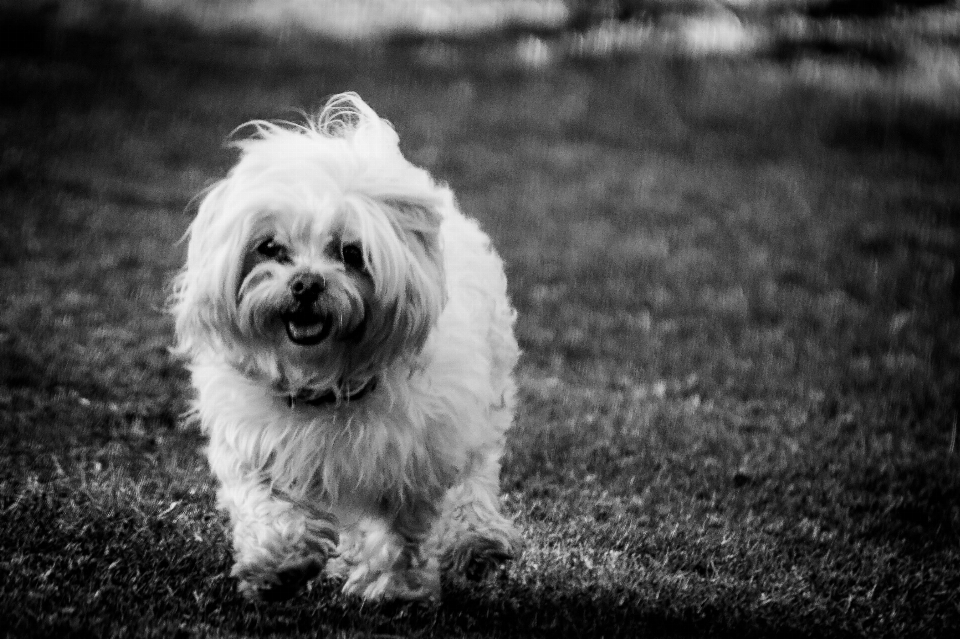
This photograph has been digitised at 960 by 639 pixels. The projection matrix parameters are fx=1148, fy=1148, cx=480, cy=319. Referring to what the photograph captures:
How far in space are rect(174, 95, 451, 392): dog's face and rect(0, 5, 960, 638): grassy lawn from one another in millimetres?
877

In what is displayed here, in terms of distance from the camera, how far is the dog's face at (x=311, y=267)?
3.47 metres

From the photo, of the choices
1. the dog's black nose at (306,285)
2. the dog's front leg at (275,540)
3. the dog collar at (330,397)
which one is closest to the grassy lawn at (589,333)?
the dog's front leg at (275,540)

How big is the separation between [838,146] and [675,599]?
9773mm

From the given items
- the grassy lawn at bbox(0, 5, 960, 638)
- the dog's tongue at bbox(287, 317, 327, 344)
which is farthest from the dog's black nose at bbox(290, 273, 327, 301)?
the grassy lawn at bbox(0, 5, 960, 638)

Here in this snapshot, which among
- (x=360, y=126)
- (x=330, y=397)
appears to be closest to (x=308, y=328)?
(x=330, y=397)

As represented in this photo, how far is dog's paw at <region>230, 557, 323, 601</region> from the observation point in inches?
137

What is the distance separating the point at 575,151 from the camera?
12.2m

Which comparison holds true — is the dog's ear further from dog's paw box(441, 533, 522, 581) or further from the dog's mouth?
dog's paw box(441, 533, 522, 581)

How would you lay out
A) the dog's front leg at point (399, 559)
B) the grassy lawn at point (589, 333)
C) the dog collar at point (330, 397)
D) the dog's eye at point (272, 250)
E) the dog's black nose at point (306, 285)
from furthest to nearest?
the grassy lawn at point (589, 333) < the dog's front leg at point (399, 559) < the dog collar at point (330, 397) < the dog's eye at point (272, 250) < the dog's black nose at point (306, 285)

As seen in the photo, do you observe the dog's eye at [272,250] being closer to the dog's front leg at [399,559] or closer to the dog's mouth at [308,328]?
the dog's mouth at [308,328]

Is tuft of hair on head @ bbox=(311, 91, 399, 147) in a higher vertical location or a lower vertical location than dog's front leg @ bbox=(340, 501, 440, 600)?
higher

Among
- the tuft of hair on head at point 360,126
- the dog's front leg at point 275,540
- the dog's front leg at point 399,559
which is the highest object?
the tuft of hair on head at point 360,126

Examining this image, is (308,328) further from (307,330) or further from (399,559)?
(399,559)

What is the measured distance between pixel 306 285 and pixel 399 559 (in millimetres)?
1088
